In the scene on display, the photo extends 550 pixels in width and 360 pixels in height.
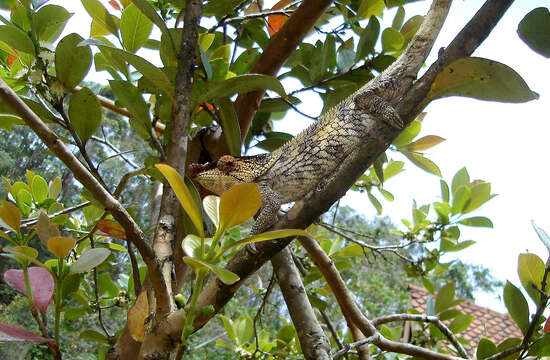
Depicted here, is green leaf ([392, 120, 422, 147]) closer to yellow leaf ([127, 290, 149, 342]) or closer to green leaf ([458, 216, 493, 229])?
green leaf ([458, 216, 493, 229])

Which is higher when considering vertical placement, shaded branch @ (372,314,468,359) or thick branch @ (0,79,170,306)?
thick branch @ (0,79,170,306)

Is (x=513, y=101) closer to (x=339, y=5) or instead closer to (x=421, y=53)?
(x=421, y=53)

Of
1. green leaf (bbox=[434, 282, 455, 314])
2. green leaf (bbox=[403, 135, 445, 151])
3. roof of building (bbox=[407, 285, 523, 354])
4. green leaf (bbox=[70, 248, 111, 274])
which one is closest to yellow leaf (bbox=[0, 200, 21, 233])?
green leaf (bbox=[70, 248, 111, 274])

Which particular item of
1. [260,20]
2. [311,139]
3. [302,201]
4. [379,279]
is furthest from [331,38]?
[379,279]

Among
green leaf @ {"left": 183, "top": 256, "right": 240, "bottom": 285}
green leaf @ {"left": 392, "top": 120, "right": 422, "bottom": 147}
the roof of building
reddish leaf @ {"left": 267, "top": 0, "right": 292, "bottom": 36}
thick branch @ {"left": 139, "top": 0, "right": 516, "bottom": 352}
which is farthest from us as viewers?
the roof of building

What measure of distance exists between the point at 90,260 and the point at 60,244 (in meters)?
0.06

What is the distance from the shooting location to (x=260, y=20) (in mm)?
1379

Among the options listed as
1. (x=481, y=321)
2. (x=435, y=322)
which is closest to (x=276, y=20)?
(x=435, y=322)

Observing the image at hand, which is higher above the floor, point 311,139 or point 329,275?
point 311,139

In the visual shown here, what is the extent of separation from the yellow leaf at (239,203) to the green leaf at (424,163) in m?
0.88

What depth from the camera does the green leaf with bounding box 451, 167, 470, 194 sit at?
1.56 m

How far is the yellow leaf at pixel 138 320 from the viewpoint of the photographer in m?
0.61

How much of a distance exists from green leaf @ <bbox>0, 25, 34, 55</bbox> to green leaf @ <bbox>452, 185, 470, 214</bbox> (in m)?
1.36

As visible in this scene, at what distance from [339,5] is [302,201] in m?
0.86
